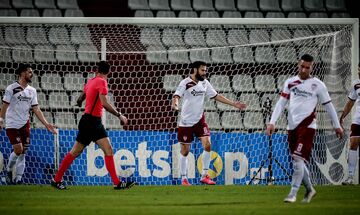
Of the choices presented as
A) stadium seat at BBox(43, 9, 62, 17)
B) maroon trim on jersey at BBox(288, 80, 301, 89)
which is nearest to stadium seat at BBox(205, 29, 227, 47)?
stadium seat at BBox(43, 9, 62, 17)

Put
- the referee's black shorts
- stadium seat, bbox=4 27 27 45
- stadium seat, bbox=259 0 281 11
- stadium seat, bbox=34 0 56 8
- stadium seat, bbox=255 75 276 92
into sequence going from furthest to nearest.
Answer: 1. stadium seat, bbox=259 0 281 11
2. stadium seat, bbox=34 0 56 8
3. stadium seat, bbox=4 27 27 45
4. stadium seat, bbox=255 75 276 92
5. the referee's black shorts

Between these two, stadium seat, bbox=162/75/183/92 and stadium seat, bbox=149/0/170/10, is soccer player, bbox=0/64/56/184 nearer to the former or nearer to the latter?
stadium seat, bbox=162/75/183/92

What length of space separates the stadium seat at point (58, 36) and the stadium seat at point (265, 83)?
3.95 meters

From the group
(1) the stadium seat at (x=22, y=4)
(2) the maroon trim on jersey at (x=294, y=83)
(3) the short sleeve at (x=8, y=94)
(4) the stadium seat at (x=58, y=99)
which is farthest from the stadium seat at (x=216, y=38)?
(2) the maroon trim on jersey at (x=294, y=83)

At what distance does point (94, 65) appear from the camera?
1614 centimetres

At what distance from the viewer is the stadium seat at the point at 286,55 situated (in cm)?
1653

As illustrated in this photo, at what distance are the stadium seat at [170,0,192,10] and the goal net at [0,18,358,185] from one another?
196cm

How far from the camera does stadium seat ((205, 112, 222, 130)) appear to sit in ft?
52.5

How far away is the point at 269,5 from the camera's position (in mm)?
19656

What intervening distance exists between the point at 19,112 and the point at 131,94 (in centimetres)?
289

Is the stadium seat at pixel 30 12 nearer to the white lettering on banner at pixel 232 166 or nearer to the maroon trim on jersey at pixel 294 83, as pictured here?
the white lettering on banner at pixel 232 166

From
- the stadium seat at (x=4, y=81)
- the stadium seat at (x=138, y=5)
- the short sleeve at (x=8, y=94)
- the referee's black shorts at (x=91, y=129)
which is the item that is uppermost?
the stadium seat at (x=138, y=5)

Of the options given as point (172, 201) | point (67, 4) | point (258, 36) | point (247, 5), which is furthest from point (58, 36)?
point (172, 201)

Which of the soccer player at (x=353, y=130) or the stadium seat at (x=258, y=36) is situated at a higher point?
the stadium seat at (x=258, y=36)
